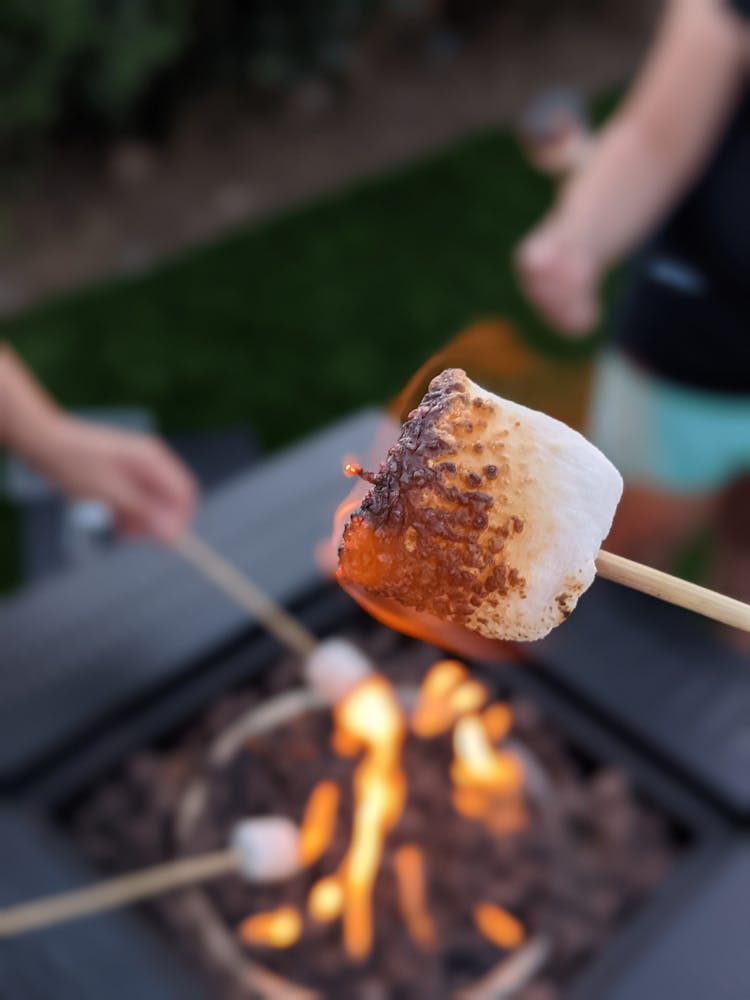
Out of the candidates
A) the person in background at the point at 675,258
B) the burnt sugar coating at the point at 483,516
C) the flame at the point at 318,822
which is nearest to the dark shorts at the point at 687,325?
the person in background at the point at 675,258

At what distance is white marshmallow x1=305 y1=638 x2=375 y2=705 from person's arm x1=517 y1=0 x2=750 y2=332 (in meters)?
0.71

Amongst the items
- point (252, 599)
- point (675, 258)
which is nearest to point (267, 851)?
point (252, 599)

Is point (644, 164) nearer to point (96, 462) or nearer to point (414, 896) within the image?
point (96, 462)

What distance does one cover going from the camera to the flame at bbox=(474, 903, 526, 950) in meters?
1.12

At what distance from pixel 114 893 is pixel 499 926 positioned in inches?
16.8

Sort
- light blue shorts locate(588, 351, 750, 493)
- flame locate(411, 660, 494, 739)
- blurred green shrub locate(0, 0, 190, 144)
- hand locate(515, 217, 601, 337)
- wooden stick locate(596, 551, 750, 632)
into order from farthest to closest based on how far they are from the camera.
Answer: blurred green shrub locate(0, 0, 190, 144), light blue shorts locate(588, 351, 750, 493), hand locate(515, 217, 601, 337), flame locate(411, 660, 494, 739), wooden stick locate(596, 551, 750, 632)

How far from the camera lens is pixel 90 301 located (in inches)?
124

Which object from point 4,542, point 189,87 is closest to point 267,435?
point 4,542

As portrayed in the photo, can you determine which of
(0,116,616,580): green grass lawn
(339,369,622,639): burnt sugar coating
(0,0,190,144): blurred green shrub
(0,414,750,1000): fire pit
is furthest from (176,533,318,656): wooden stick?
(0,0,190,144): blurred green shrub

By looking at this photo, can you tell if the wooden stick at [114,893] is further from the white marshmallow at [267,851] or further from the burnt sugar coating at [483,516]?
the burnt sugar coating at [483,516]

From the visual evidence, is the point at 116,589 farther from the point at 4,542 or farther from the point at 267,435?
the point at 267,435

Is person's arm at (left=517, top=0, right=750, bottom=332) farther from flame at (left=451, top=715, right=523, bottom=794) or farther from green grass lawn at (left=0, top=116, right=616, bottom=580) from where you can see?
green grass lawn at (left=0, top=116, right=616, bottom=580)

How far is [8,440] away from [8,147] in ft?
7.78

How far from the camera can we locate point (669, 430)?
5.73 ft
